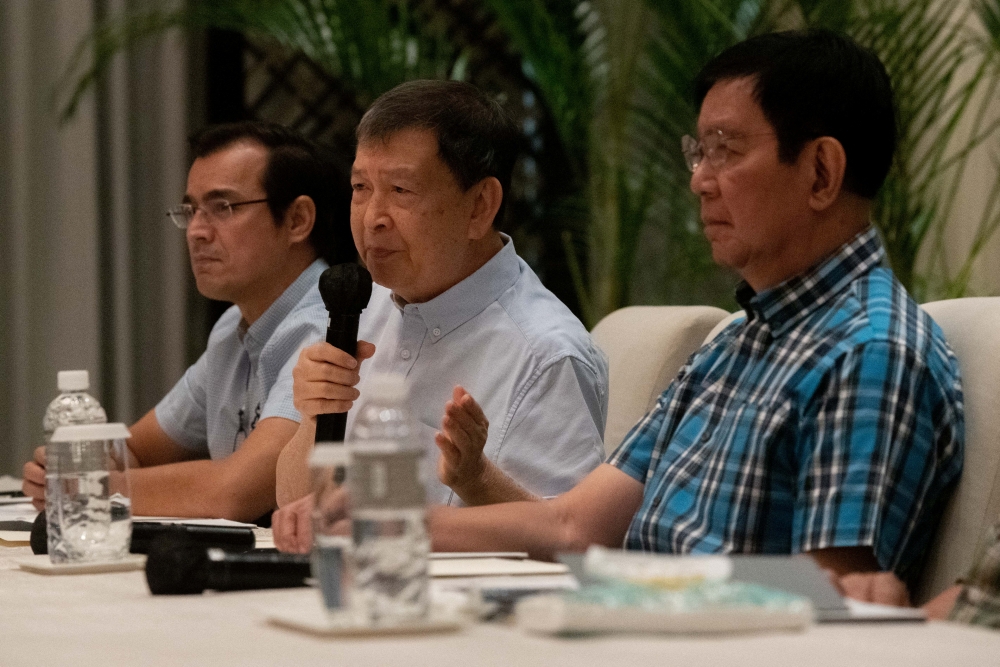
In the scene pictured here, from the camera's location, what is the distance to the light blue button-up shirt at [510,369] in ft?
6.26

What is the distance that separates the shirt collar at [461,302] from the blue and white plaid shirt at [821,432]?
464 millimetres

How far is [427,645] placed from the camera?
0.92m

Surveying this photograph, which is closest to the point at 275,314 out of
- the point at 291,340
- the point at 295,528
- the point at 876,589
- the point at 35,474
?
the point at 291,340

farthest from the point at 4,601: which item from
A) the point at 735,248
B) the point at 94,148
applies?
the point at 94,148

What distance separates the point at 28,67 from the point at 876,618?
3364mm

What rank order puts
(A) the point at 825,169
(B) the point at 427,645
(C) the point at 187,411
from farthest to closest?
(C) the point at 187,411, (A) the point at 825,169, (B) the point at 427,645

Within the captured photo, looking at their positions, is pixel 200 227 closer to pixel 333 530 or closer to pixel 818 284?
pixel 818 284

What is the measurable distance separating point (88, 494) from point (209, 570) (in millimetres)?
358

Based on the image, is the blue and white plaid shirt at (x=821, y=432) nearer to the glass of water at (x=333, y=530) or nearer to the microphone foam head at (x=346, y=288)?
the microphone foam head at (x=346, y=288)

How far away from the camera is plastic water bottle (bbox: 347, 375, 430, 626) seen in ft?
3.10

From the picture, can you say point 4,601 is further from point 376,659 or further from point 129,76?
point 129,76

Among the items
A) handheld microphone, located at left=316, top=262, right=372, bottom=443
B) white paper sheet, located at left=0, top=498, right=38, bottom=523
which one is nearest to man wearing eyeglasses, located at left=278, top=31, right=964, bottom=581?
handheld microphone, located at left=316, top=262, right=372, bottom=443

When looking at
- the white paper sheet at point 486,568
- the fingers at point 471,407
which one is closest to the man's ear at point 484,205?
the fingers at point 471,407

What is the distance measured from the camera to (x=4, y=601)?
4.10 ft
